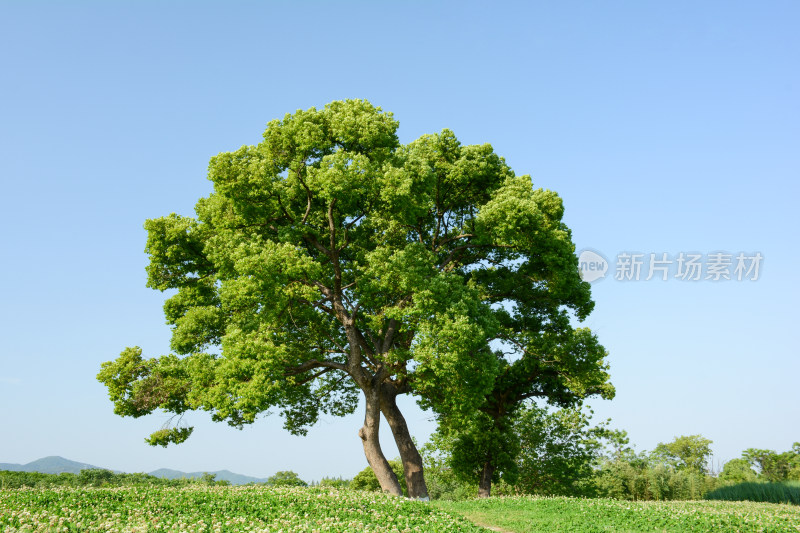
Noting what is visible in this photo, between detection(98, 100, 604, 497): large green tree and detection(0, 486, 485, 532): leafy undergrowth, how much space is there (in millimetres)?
5020

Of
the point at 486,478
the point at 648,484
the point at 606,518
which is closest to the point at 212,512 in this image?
the point at 606,518

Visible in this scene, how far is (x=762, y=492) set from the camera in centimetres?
2847

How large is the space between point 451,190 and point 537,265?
15.9 feet

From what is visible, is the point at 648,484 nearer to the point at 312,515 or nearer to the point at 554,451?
the point at 554,451

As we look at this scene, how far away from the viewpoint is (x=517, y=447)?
26500 millimetres

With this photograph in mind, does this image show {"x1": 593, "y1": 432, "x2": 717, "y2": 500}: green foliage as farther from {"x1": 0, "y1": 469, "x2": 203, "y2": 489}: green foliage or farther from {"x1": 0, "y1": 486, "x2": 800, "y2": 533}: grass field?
{"x1": 0, "y1": 469, "x2": 203, "y2": 489}: green foliage

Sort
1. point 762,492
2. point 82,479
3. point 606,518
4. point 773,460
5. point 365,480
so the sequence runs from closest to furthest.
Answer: point 606,518
point 82,479
point 762,492
point 365,480
point 773,460

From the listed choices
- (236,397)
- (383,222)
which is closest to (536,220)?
(383,222)

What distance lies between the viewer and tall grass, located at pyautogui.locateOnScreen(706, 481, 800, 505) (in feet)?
90.8

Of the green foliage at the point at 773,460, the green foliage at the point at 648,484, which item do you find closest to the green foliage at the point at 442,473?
the green foliage at the point at 648,484

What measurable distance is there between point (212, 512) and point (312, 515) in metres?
2.21

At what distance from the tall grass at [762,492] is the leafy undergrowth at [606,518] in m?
13.6

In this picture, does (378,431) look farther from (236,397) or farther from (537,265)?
(537,265)

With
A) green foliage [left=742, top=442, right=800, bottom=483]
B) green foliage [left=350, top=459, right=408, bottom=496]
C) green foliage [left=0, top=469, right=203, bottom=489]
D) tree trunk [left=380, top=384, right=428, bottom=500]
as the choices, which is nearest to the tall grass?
tree trunk [left=380, top=384, right=428, bottom=500]
